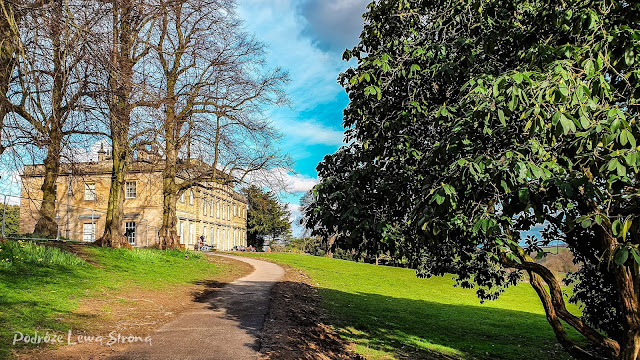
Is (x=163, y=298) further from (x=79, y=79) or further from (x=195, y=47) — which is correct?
(x=195, y=47)

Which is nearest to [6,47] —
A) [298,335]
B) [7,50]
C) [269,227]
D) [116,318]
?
[7,50]

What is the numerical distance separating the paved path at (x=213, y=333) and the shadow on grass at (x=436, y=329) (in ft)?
7.81

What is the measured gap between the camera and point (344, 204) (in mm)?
6203

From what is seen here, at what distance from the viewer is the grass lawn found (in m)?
9.91

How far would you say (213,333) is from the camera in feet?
25.1

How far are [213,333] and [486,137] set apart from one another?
5.86m

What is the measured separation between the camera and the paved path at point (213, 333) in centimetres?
638

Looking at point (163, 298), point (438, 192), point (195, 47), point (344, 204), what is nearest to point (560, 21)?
point (438, 192)

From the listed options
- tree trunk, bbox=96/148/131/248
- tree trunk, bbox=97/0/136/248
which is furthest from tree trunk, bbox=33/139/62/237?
tree trunk, bbox=97/0/136/248

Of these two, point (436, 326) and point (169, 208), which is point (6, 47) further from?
point (169, 208)

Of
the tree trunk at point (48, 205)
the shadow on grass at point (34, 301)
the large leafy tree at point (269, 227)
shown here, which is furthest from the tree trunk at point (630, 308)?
the large leafy tree at point (269, 227)

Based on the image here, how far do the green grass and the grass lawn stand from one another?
577 centimetres

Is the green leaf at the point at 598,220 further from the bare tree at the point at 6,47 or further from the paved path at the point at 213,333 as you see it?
the bare tree at the point at 6,47

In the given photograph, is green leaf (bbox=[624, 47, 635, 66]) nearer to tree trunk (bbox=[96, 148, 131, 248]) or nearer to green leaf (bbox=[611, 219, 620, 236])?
green leaf (bbox=[611, 219, 620, 236])
